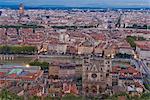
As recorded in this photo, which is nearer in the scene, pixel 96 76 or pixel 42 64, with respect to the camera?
pixel 96 76

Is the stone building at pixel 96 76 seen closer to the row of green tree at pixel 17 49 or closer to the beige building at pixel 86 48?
the beige building at pixel 86 48

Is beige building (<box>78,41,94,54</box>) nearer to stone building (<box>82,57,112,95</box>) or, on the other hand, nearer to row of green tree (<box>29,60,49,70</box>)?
row of green tree (<box>29,60,49,70</box>)

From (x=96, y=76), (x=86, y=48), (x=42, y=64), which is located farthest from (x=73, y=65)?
(x=86, y=48)

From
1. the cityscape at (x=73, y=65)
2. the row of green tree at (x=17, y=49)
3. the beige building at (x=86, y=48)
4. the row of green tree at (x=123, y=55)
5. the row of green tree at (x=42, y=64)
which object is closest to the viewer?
the cityscape at (x=73, y=65)

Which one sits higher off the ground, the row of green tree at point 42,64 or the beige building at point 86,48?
the row of green tree at point 42,64

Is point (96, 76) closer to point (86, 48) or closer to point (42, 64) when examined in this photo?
point (42, 64)

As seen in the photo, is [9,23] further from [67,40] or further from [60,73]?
[60,73]

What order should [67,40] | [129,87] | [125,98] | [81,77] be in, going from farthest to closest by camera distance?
1. [67,40]
2. [81,77]
3. [129,87]
4. [125,98]

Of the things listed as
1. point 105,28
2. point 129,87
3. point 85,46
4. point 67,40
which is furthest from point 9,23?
point 129,87

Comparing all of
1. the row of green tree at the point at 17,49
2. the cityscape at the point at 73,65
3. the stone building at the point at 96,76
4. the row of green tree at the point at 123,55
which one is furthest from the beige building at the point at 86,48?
the stone building at the point at 96,76
